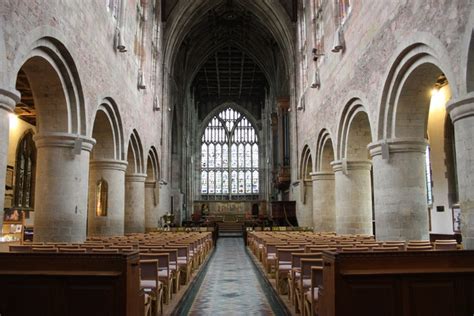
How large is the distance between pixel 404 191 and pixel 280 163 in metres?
18.5

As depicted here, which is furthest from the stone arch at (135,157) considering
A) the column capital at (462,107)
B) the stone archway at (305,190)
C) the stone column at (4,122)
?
the column capital at (462,107)

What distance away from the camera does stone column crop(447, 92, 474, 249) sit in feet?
25.5

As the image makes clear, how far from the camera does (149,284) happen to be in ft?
20.6

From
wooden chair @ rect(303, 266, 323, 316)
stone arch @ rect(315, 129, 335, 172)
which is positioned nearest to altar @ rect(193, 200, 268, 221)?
stone arch @ rect(315, 129, 335, 172)

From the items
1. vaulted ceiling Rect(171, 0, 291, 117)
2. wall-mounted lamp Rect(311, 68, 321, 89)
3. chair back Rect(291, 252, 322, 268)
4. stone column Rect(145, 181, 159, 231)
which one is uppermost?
vaulted ceiling Rect(171, 0, 291, 117)

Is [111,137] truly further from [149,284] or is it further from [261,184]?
[261,184]

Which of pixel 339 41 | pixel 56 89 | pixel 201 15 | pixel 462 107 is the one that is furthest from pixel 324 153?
pixel 201 15

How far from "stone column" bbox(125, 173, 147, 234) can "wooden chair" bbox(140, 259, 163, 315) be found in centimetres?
1449

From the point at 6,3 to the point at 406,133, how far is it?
31.1ft

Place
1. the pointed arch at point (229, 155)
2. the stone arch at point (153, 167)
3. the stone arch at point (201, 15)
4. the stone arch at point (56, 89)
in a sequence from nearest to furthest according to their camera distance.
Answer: the stone arch at point (56, 89) → the stone arch at point (153, 167) → the stone arch at point (201, 15) → the pointed arch at point (229, 155)

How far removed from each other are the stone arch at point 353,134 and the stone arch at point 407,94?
363cm

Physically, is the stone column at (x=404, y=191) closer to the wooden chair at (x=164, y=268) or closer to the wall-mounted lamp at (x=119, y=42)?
the wooden chair at (x=164, y=268)

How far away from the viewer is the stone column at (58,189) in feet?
38.3

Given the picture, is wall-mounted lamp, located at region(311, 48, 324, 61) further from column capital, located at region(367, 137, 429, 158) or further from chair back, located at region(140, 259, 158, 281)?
chair back, located at region(140, 259, 158, 281)
